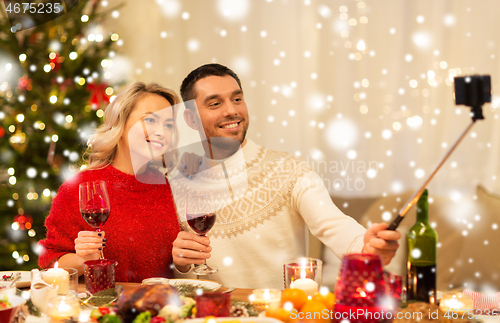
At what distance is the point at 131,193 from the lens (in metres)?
1.77

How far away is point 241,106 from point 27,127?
5.32ft

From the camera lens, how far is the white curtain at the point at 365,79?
7.20 feet

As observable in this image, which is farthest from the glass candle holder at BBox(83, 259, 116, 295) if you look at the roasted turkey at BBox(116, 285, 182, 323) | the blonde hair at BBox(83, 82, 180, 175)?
the blonde hair at BBox(83, 82, 180, 175)

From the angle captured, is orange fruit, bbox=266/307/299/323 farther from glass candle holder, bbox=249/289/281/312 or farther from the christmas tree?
the christmas tree

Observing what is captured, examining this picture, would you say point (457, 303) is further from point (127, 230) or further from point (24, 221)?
point (24, 221)

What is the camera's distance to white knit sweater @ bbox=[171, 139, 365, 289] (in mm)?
1753

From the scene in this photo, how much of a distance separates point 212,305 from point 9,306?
42cm

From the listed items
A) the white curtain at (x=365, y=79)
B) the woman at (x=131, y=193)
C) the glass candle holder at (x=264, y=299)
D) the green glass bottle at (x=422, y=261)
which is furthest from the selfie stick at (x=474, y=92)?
the white curtain at (x=365, y=79)

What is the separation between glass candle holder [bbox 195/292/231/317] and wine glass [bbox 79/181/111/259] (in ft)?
1.84

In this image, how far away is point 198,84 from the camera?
190 cm

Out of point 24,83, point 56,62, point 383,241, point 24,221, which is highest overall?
point 56,62

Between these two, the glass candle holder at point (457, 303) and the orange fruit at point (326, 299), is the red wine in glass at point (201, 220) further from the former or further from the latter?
the glass candle holder at point (457, 303)

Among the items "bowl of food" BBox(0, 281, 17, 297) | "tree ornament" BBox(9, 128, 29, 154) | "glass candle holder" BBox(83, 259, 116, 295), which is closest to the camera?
"bowl of food" BBox(0, 281, 17, 297)

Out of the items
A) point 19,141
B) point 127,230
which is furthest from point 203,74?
point 19,141
